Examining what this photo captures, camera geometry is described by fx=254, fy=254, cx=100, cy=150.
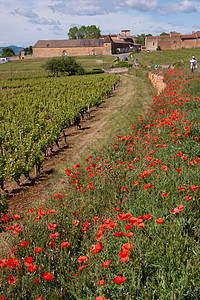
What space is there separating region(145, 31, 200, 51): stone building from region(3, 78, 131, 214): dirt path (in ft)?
286

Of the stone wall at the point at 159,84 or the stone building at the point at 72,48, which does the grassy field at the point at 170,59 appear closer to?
the stone wall at the point at 159,84

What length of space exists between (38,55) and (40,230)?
104 m

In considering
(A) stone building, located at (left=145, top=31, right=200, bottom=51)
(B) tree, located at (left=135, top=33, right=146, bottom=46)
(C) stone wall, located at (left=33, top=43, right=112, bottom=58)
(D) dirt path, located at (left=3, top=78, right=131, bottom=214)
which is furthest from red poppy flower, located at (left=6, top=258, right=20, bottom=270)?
(B) tree, located at (left=135, top=33, right=146, bottom=46)

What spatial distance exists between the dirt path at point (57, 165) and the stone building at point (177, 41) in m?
87.1

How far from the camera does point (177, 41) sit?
91.3m

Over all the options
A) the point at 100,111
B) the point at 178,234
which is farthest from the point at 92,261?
the point at 100,111

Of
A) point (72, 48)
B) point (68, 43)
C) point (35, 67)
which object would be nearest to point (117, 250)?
point (35, 67)

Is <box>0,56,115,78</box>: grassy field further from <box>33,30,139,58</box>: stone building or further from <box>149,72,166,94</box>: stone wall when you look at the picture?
<box>149,72,166,94</box>: stone wall

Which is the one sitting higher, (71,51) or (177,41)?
(177,41)

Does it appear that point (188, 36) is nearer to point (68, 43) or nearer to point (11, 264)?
point (68, 43)

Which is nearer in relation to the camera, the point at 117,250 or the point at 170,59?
the point at 117,250

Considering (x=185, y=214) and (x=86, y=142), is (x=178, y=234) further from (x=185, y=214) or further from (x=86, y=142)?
(x=86, y=142)

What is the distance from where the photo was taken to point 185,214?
284 cm

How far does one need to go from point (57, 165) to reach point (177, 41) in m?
95.1
